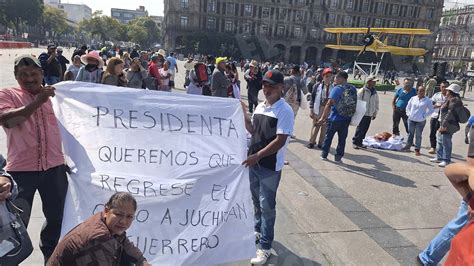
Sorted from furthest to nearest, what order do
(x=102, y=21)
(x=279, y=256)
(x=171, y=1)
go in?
(x=102, y=21), (x=171, y=1), (x=279, y=256)

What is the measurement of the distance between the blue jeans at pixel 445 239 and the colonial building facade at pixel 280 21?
6648 cm

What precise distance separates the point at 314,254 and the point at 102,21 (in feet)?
315

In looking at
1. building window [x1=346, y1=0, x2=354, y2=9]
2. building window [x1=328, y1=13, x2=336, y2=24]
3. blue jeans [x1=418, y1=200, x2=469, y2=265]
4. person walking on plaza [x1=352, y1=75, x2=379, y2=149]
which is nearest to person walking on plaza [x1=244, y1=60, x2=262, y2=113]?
person walking on plaza [x1=352, y1=75, x2=379, y2=149]

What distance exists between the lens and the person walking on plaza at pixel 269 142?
10.5 ft

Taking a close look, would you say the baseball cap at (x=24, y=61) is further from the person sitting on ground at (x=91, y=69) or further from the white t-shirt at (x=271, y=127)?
the person sitting on ground at (x=91, y=69)

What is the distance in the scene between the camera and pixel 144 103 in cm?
304

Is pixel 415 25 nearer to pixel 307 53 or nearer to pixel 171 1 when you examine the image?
pixel 307 53

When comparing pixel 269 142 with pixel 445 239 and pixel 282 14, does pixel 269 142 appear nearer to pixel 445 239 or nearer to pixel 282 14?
pixel 445 239

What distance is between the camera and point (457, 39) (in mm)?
90812

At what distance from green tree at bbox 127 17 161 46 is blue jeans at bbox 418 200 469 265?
96.0 meters

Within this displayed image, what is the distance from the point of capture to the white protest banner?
2773mm

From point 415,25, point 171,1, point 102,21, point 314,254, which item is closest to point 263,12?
point 171,1

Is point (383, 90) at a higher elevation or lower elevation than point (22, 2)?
lower

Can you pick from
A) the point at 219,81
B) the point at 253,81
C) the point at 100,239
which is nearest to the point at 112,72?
the point at 219,81
